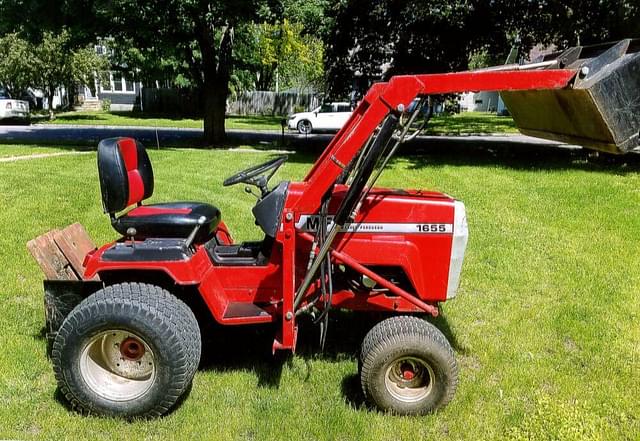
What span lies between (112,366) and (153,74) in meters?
29.0

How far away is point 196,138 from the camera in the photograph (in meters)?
18.8

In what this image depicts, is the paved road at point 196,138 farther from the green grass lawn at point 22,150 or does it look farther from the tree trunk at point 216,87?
the green grass lawn at point 22,150

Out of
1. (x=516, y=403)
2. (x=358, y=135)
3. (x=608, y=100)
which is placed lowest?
A: (x=516, y=403)

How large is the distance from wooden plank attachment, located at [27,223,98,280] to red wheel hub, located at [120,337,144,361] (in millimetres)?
472

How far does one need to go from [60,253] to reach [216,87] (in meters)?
13.7

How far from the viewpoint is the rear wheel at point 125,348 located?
3.12m

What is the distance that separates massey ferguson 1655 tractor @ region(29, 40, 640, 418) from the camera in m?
3.01

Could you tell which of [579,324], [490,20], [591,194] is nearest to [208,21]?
[490,20]

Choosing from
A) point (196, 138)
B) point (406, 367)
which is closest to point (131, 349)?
point (406, 367)

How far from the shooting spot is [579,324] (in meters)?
4.57

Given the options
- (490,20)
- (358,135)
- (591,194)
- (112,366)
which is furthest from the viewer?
(490,20)

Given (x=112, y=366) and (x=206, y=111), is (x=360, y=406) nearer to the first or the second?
(x=112, y=366)

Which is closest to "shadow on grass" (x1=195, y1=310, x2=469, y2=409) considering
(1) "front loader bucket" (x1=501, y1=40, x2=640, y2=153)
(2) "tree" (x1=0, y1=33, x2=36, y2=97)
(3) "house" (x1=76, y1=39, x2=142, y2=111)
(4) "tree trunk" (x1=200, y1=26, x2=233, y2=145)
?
(1) "front loader bucket" (x1=501, y1=40, x2=640, y2=153)

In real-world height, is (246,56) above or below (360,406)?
above
